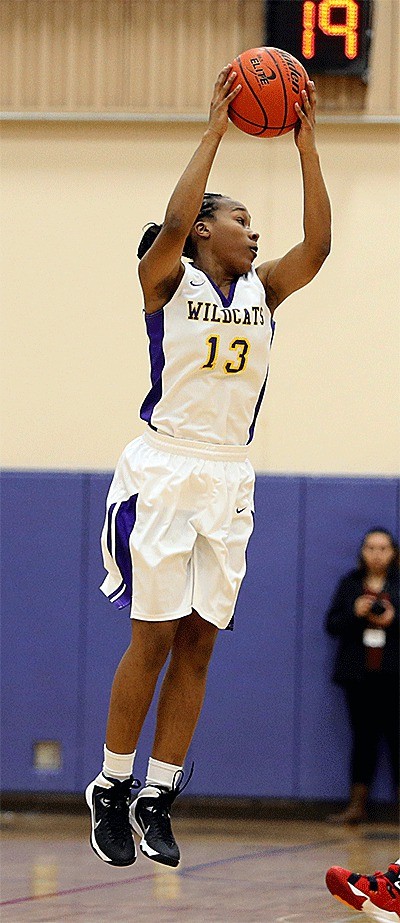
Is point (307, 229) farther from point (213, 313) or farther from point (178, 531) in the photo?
point (178, 531)

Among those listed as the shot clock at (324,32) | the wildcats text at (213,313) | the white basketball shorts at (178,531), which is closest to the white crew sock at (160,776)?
the white basketball shorts at (178,531)

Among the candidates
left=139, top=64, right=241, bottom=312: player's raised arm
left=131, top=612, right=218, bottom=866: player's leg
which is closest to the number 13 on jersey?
left=139, top=64, right=241, bottom=312: player's raised arm

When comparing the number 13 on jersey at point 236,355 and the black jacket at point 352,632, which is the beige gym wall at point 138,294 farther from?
the number 13 on jersey at point 236,355

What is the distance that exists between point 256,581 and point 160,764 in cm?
375

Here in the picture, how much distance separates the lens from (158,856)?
402 centimetres

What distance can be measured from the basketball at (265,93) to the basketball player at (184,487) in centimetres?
4

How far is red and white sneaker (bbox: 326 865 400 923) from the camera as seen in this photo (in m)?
4.63

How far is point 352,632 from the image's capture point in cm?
784

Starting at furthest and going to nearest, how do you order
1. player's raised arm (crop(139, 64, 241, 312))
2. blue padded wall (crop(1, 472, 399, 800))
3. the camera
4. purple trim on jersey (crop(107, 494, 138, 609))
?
blue padded wall (crop(1, 472, 399, 800))
the camera
purple trim on jersey (crop(107, 494, 138, 609))
player's raised arm (crop(139, 64, 241, 312))

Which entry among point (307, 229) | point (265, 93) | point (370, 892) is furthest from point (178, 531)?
point (370, 892)

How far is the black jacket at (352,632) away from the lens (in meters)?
7.80

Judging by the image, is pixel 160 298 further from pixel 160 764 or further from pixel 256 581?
pixel 256 581

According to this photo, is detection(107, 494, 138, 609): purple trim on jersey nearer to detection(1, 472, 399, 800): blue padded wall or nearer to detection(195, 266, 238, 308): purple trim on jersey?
detection(195, 266, 238, 308): purple trim on jersey

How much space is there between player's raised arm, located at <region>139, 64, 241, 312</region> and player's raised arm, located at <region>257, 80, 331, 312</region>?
24 centimetres
